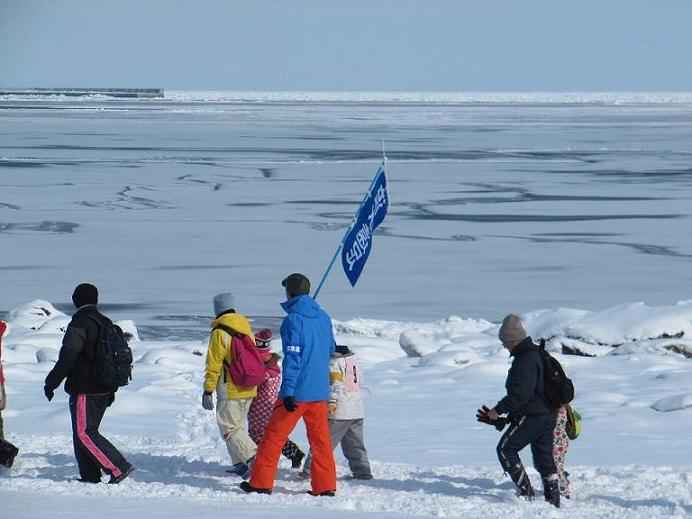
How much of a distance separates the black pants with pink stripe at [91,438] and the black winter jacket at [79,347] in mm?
175

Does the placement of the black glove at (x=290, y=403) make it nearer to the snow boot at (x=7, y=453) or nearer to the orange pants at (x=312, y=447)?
the orange pants at (x=312, y=447)

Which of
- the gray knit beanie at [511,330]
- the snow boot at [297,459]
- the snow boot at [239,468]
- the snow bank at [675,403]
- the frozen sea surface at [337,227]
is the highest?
the frozen sea surface at [337,227]

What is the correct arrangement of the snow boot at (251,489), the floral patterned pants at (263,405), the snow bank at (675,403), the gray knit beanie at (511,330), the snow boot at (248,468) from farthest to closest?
the snow bank at (675,403) → the floral patterned pants at (263,405) → the snow boot at (248,468) → the snow boot at (251,489) → the gray knit beanie at (511,330)

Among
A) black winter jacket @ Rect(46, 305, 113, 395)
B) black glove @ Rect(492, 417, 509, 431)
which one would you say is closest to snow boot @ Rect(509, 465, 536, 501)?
black glove @ Rect(492, 417, 509, 431)

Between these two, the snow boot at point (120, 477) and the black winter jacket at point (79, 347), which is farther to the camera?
the snow boot at point (120, 477)

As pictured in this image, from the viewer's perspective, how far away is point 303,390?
6.79 m

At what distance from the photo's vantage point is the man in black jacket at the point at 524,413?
6.54m

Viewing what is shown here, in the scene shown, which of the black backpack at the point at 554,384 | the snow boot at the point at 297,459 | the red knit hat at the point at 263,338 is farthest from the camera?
the snow boot at the point at 297,459

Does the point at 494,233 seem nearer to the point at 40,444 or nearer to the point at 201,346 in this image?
the point at 201,346

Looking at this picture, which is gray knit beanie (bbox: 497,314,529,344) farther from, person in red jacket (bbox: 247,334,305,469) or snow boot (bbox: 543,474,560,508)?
person in red jacket (bbox: 247,334,305,469)

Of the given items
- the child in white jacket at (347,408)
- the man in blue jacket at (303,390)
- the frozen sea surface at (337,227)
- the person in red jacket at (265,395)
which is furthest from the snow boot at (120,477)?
the frozen sea surface at (337,227)

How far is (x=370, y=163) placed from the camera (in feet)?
125

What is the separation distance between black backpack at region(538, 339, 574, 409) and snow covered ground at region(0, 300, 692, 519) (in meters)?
0.54

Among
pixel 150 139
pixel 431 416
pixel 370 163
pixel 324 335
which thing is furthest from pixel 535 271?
pixel 150 139
